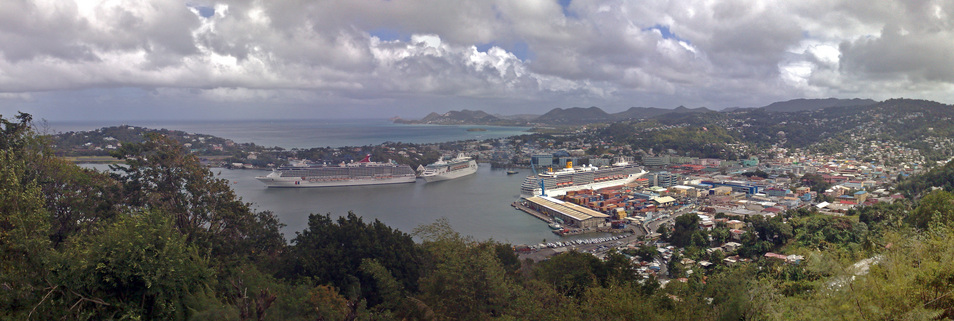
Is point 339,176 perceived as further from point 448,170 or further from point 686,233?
point 686,233

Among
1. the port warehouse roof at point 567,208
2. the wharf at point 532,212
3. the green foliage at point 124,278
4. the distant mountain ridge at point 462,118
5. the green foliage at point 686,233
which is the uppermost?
the distant mountain ridge at point 462,118

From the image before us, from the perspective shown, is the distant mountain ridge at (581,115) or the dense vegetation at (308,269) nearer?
the dense vegetation at (308,269)

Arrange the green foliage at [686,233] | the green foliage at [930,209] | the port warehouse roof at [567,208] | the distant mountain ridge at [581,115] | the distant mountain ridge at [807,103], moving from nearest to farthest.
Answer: the green foliage at [930,209] → the green foliage at [686,233] → the port warehouse roof at [567,208] → the distant mountain ridge at [807,103] → the distant mountain ridge at [581,115]

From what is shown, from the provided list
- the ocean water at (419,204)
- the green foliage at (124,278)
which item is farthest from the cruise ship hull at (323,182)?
the green foliage at (124,278)

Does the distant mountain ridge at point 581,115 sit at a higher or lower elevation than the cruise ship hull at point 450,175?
higher

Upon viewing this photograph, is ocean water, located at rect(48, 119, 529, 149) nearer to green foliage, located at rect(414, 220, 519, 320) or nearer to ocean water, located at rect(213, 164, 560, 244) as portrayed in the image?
ocean water, located at rect(213, 164, 560, 244)

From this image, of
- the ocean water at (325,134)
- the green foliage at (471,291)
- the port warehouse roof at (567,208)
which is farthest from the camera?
the ocean water at (325,134)

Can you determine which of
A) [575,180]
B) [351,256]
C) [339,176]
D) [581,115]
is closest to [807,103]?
[581,115]

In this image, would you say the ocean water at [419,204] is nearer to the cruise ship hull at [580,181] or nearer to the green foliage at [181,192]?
the cruise ship hull at [580,181]

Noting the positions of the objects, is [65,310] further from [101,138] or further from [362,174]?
[101,138]
